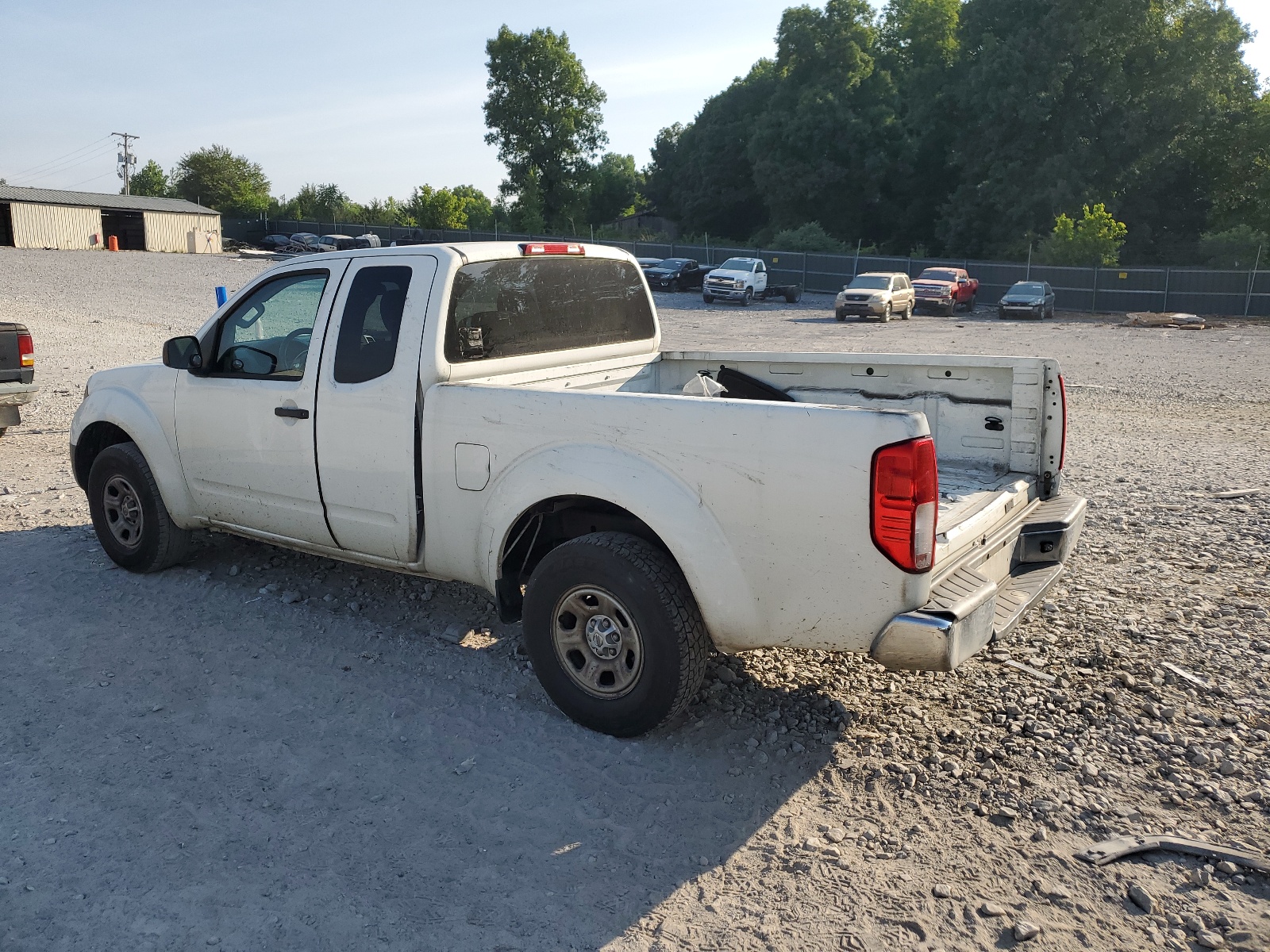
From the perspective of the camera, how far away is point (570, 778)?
384 cm

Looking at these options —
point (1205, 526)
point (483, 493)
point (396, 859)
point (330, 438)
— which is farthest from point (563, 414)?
point (1205, 526)

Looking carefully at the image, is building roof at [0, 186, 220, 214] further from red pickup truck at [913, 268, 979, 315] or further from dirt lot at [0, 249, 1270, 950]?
dirt lot at [0, 249, 1270, 950]

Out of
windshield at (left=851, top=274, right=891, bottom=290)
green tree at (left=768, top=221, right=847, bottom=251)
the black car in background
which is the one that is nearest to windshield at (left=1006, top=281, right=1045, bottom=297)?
windshield at (left=851, top=274, right=891, bottom=290)

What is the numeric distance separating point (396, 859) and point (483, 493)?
162 centimetres

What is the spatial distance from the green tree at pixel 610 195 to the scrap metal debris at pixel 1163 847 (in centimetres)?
8199

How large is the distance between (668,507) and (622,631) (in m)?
0.58

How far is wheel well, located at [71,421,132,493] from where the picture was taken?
243 inches

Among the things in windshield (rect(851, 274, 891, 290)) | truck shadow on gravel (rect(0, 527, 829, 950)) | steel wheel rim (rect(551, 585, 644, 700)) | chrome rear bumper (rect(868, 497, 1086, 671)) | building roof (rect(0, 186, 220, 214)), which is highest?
building roof (rect(0, 186, 220, 214))

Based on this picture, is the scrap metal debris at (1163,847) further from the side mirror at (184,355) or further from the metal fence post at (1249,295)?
the metal fence post at (1249,295)

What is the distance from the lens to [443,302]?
15.1 ft

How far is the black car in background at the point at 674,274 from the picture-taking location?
41844 millimetres

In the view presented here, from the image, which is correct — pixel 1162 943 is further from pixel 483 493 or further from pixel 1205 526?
pixel 1205 526

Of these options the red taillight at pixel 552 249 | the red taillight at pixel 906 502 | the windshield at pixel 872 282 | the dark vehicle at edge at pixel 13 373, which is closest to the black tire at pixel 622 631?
the red taillight at pixel 906 502

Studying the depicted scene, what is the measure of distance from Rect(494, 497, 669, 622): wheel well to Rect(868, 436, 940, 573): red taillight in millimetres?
1099
